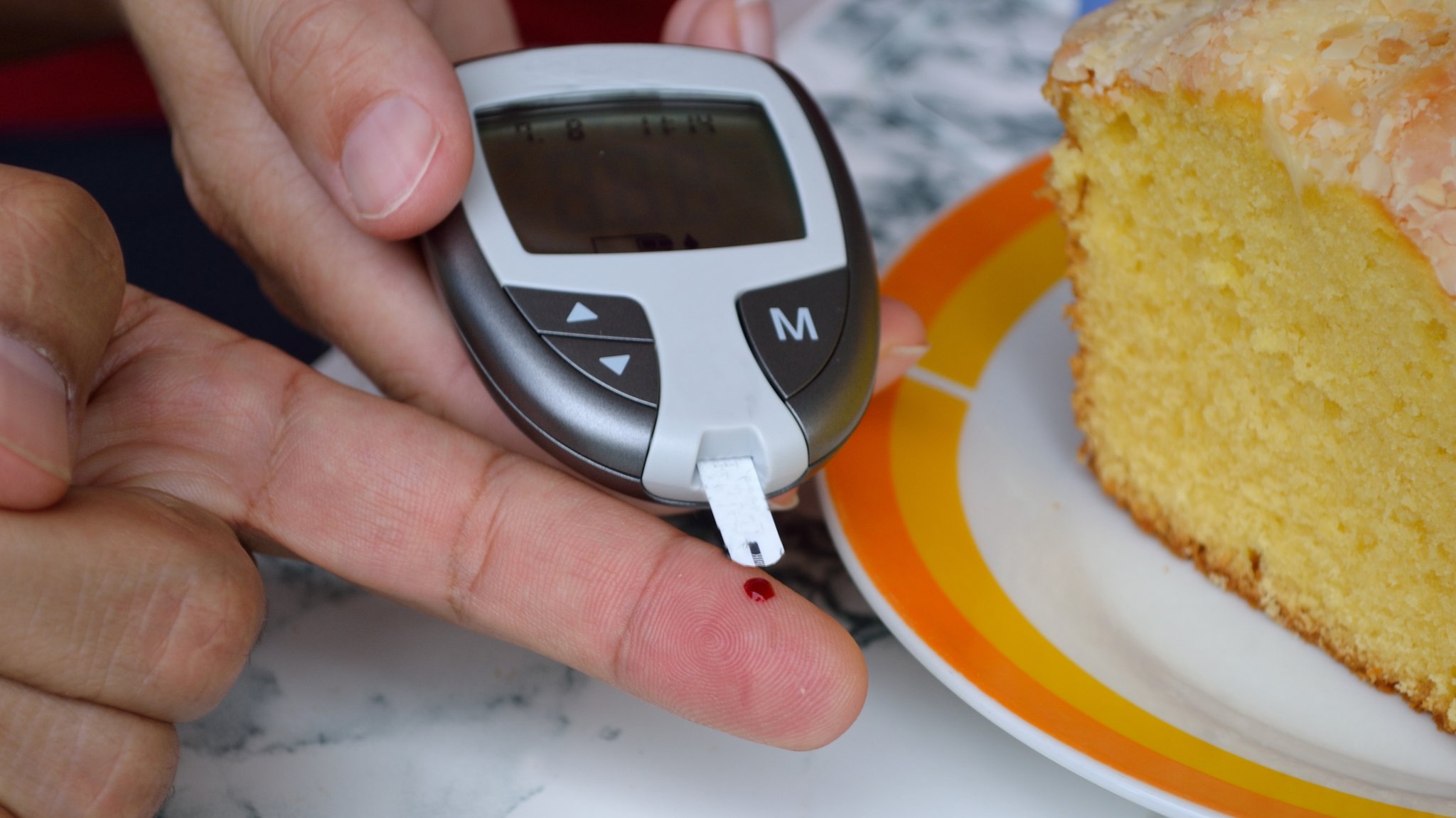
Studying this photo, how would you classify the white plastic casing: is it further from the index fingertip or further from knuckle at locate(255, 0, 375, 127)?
the index fingertip

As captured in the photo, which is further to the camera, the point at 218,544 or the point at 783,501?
the point at 783,501

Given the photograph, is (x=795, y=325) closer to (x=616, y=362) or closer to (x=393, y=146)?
(x=616, y=362)

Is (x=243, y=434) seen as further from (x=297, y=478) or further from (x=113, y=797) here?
(x=113, y=797)

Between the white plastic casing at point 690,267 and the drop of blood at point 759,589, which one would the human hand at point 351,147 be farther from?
the drop of blood at point 759,589

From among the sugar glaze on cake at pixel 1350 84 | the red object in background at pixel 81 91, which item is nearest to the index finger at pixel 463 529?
the sugar glaze on cake at pixel 1350 84

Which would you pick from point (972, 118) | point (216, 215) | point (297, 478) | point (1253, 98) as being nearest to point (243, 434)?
point (297, 478)

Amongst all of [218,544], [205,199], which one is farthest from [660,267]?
[205,199]
